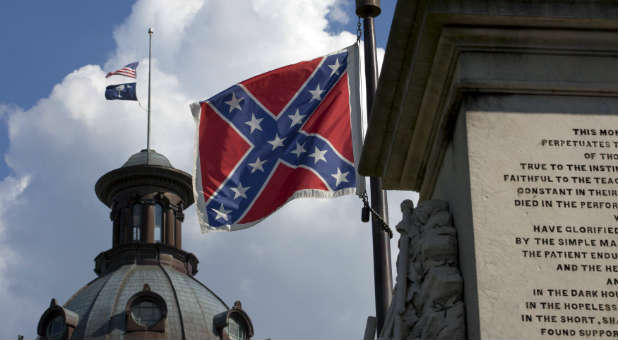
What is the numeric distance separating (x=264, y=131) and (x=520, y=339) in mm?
8724

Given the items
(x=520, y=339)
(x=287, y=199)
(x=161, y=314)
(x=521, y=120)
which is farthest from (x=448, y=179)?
(x=161, y=314)

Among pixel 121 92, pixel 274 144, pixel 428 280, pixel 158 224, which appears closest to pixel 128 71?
pixel 121 92

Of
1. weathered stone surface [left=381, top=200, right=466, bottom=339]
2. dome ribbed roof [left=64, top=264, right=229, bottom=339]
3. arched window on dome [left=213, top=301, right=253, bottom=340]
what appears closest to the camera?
weathered stone surface [left=381, top=200, right=466, bottom=339]

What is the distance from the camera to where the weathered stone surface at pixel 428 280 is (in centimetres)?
938

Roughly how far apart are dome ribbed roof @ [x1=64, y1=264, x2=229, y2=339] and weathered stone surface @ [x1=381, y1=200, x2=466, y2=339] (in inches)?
2821

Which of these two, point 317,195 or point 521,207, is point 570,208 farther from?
point 317,195

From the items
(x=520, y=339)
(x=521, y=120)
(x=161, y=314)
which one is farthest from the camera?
(x=161, y=314)

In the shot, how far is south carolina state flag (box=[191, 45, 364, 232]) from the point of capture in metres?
16.9

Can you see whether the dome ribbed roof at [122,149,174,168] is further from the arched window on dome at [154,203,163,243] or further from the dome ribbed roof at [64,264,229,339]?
the dome ribbed roof at [64,264,229,339]

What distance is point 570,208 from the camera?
9281 mm

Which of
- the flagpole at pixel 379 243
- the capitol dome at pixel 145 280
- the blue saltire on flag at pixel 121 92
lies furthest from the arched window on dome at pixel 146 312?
the flagpole at pixel 379 243

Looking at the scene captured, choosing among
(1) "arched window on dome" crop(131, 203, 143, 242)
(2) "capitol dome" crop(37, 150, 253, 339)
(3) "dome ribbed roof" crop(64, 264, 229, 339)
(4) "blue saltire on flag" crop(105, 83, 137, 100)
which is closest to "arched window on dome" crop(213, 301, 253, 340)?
(2) "capitol dome" crop(37, 150, 253, 339)

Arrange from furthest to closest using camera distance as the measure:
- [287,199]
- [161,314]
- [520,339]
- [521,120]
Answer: [161,314], [287,199], [521,120], [520,339]

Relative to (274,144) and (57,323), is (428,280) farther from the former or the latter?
(57,323)
